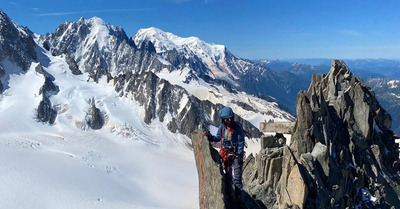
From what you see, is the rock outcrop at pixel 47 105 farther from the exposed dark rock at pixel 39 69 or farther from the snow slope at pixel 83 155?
the exposed dark rock at pixel 39 69

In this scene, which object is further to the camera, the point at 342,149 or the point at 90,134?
the point at 90,134

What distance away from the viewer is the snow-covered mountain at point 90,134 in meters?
71.3

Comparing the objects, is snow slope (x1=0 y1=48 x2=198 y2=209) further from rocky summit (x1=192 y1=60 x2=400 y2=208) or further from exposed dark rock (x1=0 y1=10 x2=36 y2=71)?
rocky summit (x1=192 y1=60 x2=400 y2=208)

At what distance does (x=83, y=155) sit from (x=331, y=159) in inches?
3538

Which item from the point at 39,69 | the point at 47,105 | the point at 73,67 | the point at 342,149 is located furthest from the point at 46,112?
the point at 342,149

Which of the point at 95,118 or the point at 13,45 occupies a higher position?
the point at 13,45

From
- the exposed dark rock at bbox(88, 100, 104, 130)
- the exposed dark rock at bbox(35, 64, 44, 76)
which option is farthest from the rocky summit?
the exposed dark rock at bbox(35, 64, 44, 76)

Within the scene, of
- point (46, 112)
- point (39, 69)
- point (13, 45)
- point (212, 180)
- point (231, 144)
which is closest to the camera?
point (231, 144)

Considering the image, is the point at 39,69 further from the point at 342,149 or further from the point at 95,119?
the point at 342,149

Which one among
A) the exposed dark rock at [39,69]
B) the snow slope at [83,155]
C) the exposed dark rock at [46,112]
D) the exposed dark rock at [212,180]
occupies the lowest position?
the snow slope at [83,155]

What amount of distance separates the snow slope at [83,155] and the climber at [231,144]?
5433cm

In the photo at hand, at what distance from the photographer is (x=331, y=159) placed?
25.6m

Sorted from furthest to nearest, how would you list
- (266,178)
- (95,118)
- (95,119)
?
1. (95,118)
2. (95,119)
3. (266,178)

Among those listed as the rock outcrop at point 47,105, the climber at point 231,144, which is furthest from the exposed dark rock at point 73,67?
the climber at point 231,144
